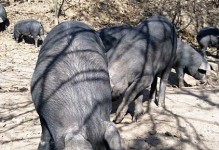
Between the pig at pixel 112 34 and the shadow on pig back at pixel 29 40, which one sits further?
the shadow on pig back at pixel 29 40

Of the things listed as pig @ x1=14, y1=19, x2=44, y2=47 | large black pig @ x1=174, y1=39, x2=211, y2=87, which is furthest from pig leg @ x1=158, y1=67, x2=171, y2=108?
pig @ x1=14, y1=19, x2=44, y2=47

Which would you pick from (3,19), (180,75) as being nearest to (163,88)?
(180,75)

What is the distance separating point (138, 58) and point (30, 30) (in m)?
6.62

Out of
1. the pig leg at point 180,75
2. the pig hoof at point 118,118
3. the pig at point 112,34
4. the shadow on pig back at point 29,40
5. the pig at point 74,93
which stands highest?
the pig at point 74,93

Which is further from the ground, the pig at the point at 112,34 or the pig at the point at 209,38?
the pig at the point at 112,34

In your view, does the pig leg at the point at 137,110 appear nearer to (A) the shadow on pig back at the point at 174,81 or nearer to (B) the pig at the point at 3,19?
(A) the shadow on pig back at the point at 174,81

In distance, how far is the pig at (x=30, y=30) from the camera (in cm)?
1045

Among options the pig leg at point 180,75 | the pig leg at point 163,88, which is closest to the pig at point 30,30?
the pig leg at point 180,75

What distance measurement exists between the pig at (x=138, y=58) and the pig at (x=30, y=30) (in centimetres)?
586

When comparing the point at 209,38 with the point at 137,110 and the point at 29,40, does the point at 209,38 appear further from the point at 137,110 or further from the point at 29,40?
the point at 137,110

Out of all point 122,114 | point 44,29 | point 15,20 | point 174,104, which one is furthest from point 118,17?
point 122,114

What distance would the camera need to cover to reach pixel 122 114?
15.6ft

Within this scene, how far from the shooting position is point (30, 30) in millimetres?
10570

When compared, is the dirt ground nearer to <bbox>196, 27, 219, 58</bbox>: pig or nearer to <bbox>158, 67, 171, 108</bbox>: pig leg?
<bbox>158, 67, 171, 108</bbox>: pig leg
